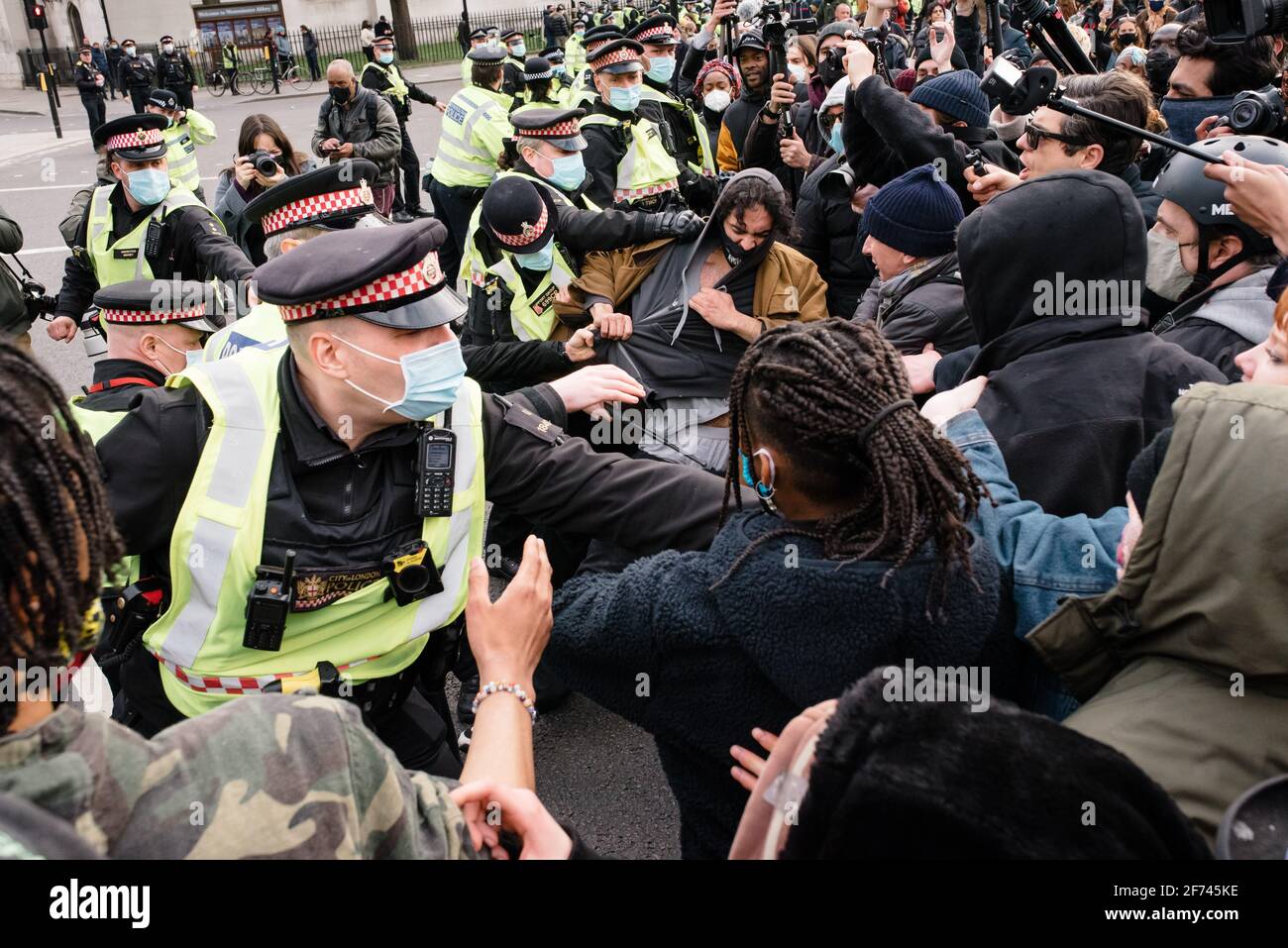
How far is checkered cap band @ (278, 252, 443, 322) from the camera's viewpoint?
2.15 m

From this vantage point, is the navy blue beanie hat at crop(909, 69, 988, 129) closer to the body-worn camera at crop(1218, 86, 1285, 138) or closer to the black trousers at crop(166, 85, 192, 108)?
the body-worn camera at crop(1218, 86, 1285, 138)

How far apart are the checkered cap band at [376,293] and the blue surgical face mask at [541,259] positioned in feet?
6.13

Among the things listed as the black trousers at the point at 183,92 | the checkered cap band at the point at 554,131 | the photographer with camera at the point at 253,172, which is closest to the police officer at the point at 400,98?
the photographer with camera at the point at 253,172

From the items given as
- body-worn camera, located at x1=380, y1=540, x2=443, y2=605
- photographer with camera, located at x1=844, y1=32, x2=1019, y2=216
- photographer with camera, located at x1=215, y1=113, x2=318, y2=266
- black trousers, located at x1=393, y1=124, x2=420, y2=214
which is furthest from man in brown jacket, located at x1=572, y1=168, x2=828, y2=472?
black trousers, located at x1=393, y1=124, x2=420, y2=214

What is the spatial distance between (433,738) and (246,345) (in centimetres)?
144

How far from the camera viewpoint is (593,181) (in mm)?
5973

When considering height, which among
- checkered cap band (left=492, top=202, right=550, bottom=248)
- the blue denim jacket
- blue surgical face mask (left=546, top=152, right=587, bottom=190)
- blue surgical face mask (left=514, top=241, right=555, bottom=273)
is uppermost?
blue surgical face mask (left=546, top=152, right=587, bottom=190)

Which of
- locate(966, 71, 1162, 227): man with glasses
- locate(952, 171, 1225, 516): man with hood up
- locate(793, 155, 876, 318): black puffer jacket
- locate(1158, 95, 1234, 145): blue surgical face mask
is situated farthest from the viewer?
locate(793, 155, 876, 318): black puffer jacket

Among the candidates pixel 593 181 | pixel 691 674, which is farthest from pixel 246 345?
pixel 593 181

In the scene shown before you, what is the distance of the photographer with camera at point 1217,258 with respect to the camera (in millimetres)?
2553

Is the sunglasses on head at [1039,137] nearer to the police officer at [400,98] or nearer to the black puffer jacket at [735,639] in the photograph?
the black puffer jacket at [735,639]

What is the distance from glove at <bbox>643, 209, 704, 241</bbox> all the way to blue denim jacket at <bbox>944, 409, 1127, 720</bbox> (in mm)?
2302

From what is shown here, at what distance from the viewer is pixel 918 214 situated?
3348 mm

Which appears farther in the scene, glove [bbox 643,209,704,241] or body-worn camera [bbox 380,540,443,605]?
glove [bbox 643,209,704,241]
